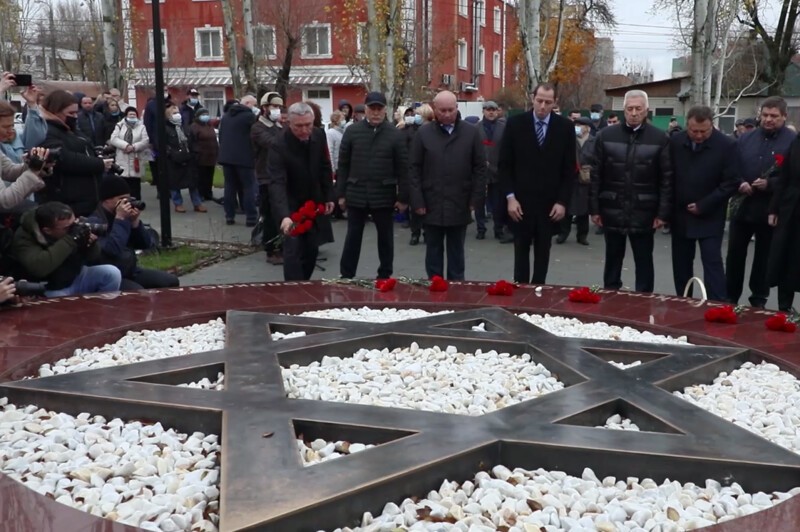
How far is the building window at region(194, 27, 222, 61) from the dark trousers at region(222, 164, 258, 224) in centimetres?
2849

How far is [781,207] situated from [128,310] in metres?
5.03

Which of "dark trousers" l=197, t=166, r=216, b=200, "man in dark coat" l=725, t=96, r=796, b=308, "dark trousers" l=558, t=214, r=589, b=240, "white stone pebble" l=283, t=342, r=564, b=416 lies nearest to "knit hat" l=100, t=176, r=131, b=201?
"white stone pebble" l=283, t=342, r=564, b=416

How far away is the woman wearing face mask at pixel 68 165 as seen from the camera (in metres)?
6.75

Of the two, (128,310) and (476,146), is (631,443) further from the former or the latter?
(476,146)

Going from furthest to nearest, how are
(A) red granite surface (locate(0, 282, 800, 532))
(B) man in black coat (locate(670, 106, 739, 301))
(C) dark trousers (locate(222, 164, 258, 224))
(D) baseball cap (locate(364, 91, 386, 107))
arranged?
(C) dark trousers (locate(222, 164, 258, 224)) < (D) baseball cap (locate(364, 91, 386, 107)) < (B) man in black coat (locate(670, 106, 739, 301)) < (A) red granite surface (locate(0, 282, 800, 532))

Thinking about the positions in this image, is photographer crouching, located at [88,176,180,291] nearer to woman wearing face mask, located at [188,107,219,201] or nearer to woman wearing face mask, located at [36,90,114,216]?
woman wearing face mask, located at [36,90,114,216]

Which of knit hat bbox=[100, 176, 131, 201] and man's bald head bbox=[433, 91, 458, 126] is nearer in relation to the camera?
knit hat bbox=[100, 176, 131, 201]

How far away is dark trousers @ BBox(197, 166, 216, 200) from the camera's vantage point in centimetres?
1381

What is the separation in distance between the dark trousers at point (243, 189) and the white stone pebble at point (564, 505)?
934 cm

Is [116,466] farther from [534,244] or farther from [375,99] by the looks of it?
[375,99]

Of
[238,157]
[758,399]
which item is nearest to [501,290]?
[758,399]

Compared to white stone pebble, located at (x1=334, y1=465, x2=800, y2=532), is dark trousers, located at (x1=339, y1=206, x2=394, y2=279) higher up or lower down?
higher up

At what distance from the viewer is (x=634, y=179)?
6.73 m

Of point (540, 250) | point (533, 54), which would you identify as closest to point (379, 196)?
point (540, 250)
